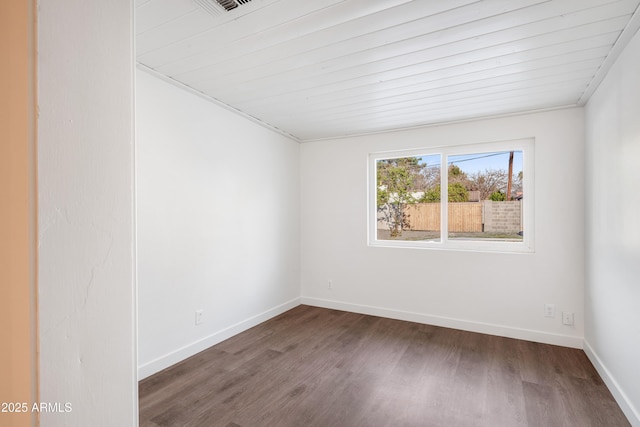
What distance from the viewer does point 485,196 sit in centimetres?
345

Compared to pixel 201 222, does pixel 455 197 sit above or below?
above

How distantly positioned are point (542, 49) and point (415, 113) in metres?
1.29

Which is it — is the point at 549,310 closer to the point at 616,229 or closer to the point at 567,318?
the point at 567,318

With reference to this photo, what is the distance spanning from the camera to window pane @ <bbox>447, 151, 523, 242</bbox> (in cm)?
332

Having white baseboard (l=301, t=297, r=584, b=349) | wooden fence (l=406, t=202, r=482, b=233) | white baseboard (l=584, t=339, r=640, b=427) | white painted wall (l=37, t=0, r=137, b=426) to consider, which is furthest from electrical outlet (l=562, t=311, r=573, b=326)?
white painted wall (l=37, t=0, r=137, b=426)

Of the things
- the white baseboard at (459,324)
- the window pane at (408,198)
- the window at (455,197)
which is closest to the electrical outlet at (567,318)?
the white baseboard at (459,324)

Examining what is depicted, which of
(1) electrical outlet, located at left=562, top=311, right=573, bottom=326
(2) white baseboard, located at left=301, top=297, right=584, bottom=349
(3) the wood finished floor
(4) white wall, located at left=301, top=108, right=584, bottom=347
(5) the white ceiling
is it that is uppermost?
(5) the white ceiling

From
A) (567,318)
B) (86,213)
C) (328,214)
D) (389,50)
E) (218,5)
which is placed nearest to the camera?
(86,213)

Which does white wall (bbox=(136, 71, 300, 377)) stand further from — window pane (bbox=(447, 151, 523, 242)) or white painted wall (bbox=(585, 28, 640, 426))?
white painted wall (bbox=(585, 28, 640, 426))

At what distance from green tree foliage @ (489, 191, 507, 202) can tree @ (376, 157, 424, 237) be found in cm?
83

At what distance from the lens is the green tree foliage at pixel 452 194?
356 centimetres

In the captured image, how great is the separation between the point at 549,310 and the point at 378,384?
6.48 ft

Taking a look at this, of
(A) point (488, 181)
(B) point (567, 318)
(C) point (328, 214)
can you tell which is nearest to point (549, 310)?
(B) point (567, 318)

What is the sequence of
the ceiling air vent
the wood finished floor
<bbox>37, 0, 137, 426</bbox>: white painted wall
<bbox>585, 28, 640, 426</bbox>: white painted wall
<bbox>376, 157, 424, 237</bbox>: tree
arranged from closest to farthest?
<bbox>37, 0, 137, 426</bbox>: white painted wall → the ceiling air vent → <bbox>585, 28, 640, 426</bbox>: white painted wall → the wood finished floor → <bbox>376, 157, 424, 237</bbox>: tree
